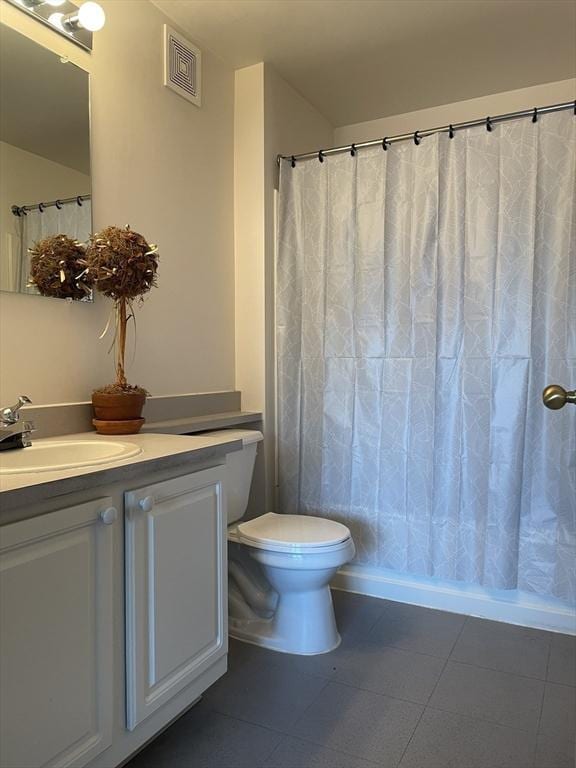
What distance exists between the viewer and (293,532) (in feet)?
6.61

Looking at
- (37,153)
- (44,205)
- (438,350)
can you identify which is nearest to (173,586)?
(44,205)

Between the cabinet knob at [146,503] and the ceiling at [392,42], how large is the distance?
1.78 meters

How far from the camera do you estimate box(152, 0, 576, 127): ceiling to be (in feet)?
6.63

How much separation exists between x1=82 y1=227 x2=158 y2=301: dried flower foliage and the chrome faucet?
430 mm

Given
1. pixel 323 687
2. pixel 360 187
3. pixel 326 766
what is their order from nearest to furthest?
pixel 326 766 → pixel 323 687 → pixel 360 187

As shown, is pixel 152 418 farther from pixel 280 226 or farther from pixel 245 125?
pixel 245 125

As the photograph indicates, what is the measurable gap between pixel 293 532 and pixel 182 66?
183 cm

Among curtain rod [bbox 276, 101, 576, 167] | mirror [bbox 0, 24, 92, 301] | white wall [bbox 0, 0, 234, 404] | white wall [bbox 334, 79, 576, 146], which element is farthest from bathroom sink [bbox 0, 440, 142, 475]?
white wall [bbox 334, 79, 576, 146]

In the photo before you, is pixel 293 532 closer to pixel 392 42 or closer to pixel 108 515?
pixel 108 515

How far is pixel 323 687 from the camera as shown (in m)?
1.77

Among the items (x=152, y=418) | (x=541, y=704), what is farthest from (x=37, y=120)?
(x=541, y=704)

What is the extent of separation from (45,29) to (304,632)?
2102mm

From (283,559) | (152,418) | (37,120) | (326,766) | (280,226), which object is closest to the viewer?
(326,766)

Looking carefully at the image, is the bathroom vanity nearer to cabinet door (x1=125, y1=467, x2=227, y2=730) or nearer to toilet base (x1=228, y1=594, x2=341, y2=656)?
cabinet door (x1=125, y1=467, x2=227, y2=730)
